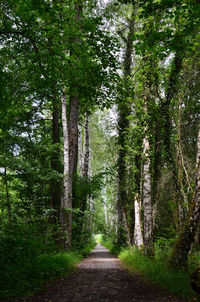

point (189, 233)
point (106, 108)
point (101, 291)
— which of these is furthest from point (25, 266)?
point (106, 108)

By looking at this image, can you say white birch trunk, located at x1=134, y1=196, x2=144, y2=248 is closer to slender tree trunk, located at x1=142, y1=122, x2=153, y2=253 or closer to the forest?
the forest

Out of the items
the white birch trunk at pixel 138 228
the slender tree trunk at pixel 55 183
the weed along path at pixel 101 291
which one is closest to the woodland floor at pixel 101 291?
the weed along path at pixel 101 291

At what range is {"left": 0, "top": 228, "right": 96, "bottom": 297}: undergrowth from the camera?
491cm

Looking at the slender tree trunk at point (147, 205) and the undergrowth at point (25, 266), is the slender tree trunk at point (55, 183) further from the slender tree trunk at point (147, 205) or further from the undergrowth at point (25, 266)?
the slender tree trunk at point (147, 205)

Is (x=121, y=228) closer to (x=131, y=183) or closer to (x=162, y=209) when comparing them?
(x=162, y=209)

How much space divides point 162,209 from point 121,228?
3.26 m

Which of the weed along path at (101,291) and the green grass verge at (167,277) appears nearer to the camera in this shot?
the weed along path at (101,291)

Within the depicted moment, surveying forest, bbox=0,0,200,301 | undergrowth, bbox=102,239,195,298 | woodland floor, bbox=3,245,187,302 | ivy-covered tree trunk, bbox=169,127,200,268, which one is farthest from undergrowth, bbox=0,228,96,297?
ivy-covered tree trunk, bbox=169,127,200,268

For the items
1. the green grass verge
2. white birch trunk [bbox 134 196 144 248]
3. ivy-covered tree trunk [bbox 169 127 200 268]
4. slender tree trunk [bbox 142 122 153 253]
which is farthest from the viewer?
white birch trunk [bbox 134 196 144 248]

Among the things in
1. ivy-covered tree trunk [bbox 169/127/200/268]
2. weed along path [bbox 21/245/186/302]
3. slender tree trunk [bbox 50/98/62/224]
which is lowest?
weed along path [bbox 21/245/186/302]

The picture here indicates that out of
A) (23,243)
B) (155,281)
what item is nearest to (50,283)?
(23,243)

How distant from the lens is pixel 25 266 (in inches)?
228

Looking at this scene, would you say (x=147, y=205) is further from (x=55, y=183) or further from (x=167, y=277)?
(x=55, y=183)

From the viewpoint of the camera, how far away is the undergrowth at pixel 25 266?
16.1 ft
